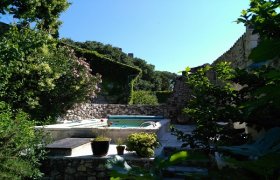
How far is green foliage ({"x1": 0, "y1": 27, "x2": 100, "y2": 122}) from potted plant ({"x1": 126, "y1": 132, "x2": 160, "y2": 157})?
4.63 m

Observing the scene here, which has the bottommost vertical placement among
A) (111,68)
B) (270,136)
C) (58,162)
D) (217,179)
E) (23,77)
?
(58,162)

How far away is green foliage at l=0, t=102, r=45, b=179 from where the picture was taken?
545 centimetres

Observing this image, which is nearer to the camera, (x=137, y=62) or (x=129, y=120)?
(x=129, y=120)

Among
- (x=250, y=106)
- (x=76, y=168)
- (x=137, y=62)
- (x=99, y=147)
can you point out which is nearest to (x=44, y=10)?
(x=99, y=147)

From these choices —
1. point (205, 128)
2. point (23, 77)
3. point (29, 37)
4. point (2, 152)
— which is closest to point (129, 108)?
point (23, 77)

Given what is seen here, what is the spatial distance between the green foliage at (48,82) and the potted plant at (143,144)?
182 inches

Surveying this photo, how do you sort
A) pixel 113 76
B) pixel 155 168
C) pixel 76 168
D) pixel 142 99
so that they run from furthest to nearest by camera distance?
pixel 113 76, pixel 142 99, pixel 76 168, pixel 155 168

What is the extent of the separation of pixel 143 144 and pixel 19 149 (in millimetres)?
2707

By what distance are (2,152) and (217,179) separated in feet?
18.1

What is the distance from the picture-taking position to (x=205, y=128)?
2.79 m

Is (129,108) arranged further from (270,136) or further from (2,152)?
(270,136)

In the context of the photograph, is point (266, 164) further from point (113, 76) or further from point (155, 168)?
point (113, 76)

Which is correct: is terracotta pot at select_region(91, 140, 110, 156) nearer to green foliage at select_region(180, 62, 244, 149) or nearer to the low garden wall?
green foliage at select_region(180, 62, 244, 149)

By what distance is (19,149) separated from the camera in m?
6.02
